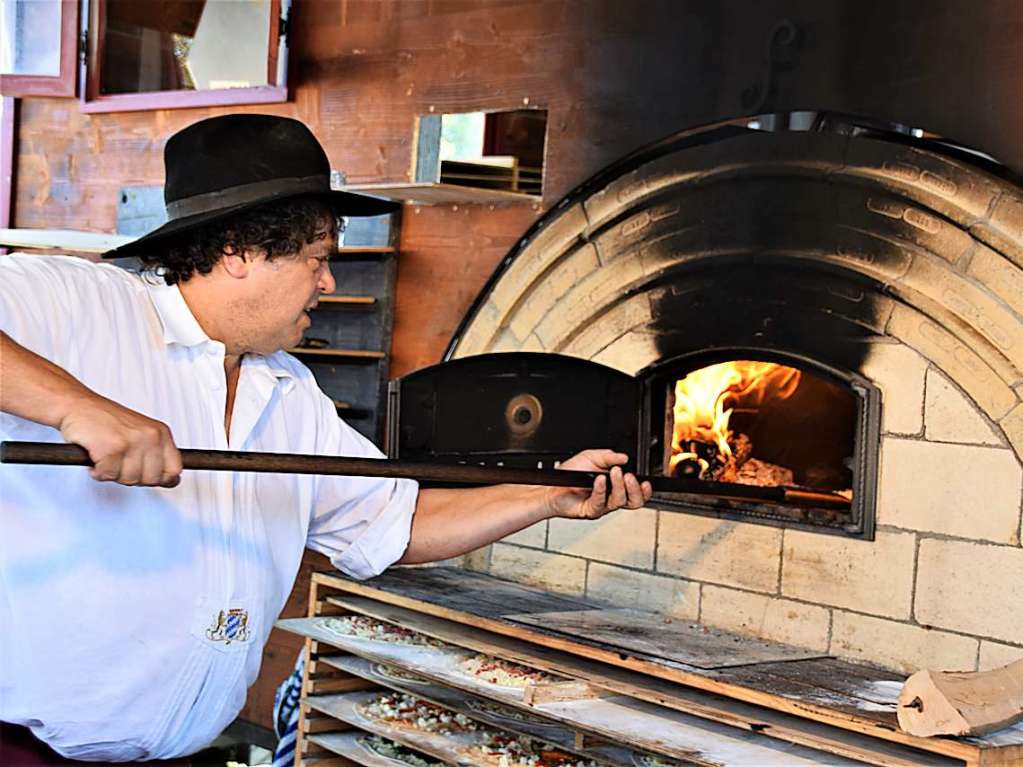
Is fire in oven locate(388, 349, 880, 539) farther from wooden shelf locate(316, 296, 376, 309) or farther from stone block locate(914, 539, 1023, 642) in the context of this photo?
wooden shelf locate(316, 296, 376, 309)

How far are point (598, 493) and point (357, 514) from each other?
489 millimetres

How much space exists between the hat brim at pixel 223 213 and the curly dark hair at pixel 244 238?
0.07ft

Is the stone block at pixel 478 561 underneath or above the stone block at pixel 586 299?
underneath

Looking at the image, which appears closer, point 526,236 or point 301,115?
point 526,236

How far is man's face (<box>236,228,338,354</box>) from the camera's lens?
2498 millimetres

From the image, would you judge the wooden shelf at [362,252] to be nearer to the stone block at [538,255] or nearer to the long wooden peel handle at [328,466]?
the stone block at [538,255]

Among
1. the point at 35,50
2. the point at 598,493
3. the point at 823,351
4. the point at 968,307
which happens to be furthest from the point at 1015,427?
the point at 35,50

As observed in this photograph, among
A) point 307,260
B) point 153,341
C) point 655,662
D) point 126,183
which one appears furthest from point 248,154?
point 126,183

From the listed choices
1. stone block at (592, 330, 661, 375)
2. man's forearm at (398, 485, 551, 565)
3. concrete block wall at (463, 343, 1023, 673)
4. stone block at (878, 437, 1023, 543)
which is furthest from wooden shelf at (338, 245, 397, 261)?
man's forearm at (398, 485, 551, 565)

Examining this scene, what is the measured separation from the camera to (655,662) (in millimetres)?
3322

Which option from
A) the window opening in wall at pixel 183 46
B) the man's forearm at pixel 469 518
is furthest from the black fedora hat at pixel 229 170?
the window opening in wall at pixel 183 46

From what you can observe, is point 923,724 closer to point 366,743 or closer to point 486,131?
point 366,743

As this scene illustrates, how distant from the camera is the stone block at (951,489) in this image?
3271 millimetres

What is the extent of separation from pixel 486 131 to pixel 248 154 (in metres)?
2.29
